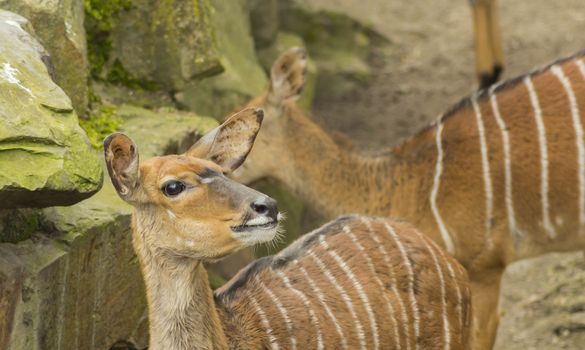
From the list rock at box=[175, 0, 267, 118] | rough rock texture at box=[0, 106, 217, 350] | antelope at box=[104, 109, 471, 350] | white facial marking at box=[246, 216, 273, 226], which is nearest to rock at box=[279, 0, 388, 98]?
rock at box=[175, 0, 267, 118]

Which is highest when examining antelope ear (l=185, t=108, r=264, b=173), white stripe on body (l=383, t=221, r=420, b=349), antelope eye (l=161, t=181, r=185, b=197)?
antelope ear (l=185, t=108, r=264, b=173)

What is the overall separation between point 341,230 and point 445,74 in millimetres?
4975

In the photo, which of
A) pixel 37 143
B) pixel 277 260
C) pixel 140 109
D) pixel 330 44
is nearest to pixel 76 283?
pixel 37 143

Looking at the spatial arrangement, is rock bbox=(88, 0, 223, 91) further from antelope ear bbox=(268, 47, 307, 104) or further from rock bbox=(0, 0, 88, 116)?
rock bbox=(0, 0, 88, 116)

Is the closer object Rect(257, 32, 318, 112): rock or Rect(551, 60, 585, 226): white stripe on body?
Rect(551, 60, 585, 226): white stripe on body

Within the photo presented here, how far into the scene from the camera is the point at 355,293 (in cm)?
357


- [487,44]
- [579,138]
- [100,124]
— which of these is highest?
[100,124]

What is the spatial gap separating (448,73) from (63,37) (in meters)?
4.77

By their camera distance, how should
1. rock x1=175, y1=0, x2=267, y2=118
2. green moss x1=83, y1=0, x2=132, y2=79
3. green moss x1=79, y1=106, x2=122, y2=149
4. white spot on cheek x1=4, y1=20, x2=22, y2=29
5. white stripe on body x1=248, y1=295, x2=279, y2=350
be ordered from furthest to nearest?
rock x1=175, y1=0, x2=267, y2=118, green moss x1=83, y1=0, x2=132, y2=79, green moss x1=79, y1=106, x2=122, y2=149, white spot on cheek x1=4, y1=20, x2=22, y2=29, white stripe on body x1=248, y1=295, x2=279, y2=350

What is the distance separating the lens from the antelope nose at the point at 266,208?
3.01 m

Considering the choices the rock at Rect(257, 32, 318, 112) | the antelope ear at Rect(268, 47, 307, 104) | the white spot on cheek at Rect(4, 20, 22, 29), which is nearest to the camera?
the white spot on cheek at Rect(4, 20, 22, 29)

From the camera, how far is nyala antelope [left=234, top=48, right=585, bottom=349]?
186 inches

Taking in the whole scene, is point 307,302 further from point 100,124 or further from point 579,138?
point 579,138

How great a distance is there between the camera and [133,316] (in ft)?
13.5
